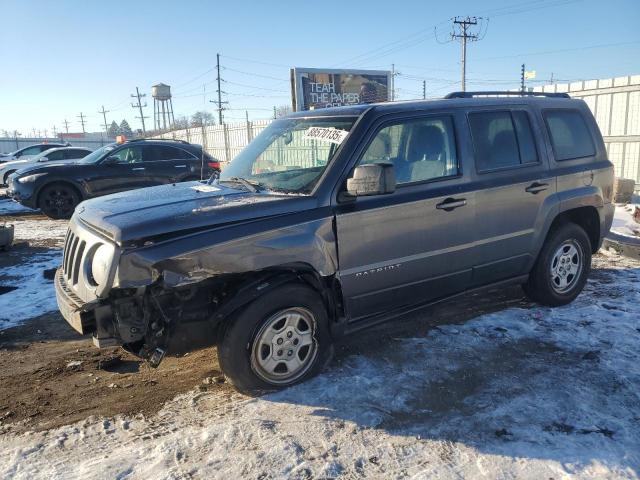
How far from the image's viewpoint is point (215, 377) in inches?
156

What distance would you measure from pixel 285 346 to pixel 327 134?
168 cm

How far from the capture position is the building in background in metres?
14.1

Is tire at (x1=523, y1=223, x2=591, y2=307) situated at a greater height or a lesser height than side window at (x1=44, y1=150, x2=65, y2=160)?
lesser

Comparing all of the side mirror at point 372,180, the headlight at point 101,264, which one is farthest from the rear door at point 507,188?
the headlight at point 101,264

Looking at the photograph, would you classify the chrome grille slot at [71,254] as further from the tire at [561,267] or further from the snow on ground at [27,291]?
the tire at [561,267]

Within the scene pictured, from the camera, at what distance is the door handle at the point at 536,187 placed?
478cm

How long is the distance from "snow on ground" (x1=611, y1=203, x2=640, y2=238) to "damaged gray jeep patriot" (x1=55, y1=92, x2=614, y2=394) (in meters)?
3.53

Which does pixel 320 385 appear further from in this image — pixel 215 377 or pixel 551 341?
pixel 551 341

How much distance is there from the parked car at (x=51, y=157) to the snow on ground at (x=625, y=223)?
15112 mm

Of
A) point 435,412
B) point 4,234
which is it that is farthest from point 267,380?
point 4,234

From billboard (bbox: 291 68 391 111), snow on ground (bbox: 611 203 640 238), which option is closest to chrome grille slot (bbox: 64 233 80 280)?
snow on ground (bbox: 611 203 640 238)

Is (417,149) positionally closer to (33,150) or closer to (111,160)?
(111,160)

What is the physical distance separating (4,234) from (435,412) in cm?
737

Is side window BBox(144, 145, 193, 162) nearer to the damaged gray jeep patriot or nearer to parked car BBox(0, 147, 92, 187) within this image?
parked car BBox(0, 147, 92, 187)
